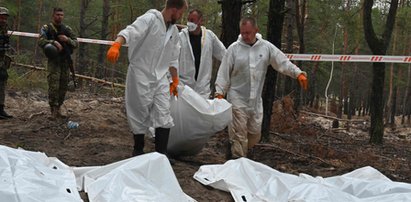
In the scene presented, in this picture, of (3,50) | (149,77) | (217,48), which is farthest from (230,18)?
(3,50)

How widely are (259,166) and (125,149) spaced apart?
194 cm

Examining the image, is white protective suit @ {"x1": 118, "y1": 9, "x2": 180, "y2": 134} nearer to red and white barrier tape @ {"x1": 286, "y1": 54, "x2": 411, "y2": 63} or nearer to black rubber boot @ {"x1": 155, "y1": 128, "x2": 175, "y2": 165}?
black rubber boot @ {"x1": 155, "y1": 128, "x2": 175, "y2": 165}

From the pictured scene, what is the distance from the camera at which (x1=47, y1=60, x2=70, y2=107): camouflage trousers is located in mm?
6410

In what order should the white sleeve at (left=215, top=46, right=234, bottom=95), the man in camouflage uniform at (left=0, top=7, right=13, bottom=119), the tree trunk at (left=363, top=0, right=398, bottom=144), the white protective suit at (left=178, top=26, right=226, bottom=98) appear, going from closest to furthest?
the white sleeve at (left=215, top=46, right=234, bottom=95) < the white protective suit at (left=178, top=26, right=226, bottom=98) < the man in camouflage uniform at (left=0, top=7, right=13, bottom=119) < the tree trunk at (left=363, top=0, right=398, bottom=144)

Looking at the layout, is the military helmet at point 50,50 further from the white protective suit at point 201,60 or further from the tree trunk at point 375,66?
the tree trunk at point 375,66

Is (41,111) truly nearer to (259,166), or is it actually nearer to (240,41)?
(240,41)

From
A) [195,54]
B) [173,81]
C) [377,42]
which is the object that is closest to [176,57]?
[173,81]

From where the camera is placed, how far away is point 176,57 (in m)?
4.70

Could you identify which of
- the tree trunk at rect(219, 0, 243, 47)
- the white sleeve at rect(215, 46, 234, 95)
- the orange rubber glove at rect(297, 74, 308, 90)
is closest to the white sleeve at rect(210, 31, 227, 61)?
the white sleeve at rect(215, 46, 234, 95)

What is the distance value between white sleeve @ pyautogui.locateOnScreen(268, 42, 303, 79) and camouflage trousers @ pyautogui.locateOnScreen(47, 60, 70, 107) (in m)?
3.07

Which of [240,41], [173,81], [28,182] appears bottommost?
[28,182]

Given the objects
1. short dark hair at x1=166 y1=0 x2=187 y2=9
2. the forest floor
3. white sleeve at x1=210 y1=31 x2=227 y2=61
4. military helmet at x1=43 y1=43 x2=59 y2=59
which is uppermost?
short dark hair at x1=166 y1=0 x2=187 y2=9

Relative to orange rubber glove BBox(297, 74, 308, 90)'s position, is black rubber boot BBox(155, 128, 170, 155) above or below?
below

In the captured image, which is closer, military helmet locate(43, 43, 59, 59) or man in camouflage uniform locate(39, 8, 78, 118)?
military helmet locate(43, 43, 59, 59)
